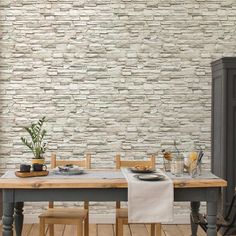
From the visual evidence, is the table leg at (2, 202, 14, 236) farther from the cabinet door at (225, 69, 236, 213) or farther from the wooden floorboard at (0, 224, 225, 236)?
the cabinet door at (225, 69, 236, 213)

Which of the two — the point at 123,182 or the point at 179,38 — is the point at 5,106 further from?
the point at 123,182

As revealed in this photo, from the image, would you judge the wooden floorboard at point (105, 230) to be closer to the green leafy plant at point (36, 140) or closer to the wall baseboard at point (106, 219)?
the wall baseboard at point (106, 219)

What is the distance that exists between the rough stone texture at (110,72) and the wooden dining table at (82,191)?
2.20 meters

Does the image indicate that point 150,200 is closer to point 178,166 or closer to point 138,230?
point 178,166

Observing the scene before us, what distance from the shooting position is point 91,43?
233 inches

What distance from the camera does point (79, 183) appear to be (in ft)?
11.9

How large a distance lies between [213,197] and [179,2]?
2.96 m

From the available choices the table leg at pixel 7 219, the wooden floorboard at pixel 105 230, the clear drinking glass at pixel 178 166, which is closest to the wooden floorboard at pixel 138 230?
the wooden floorboard at pixel 105 230

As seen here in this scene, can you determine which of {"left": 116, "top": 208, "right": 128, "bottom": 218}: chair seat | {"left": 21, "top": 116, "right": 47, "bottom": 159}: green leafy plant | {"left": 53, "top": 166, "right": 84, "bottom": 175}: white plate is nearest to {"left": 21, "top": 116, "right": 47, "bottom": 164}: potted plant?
{"left": 21, "top": 116, "right": 47, "bottom": 159}: green leafy plant

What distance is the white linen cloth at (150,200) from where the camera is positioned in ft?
12.0

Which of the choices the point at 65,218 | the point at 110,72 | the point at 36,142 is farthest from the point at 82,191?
the point at 110,72

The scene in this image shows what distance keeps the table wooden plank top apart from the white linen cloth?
0.07 m

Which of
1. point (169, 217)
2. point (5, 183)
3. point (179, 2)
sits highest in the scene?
point (179, 2)

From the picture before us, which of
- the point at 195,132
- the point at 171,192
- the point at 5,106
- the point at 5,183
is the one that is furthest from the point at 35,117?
the point at 171,192
